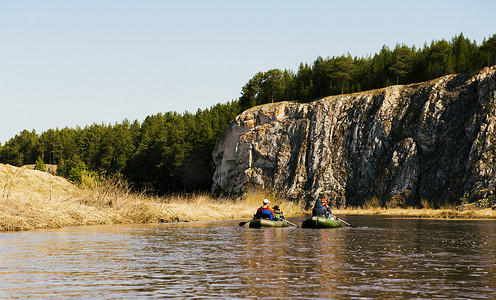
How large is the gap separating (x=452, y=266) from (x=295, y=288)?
7.21m

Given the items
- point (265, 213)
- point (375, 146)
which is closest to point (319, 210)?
point (265, 213)

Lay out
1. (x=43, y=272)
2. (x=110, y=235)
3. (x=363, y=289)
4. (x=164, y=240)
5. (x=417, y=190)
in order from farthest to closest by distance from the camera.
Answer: (x=417, y=190)
(x=110, y=235)
(x=164, y=240)
(x=43, y=272)
(x=363, y=289)

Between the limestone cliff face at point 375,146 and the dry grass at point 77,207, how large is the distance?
110 ft

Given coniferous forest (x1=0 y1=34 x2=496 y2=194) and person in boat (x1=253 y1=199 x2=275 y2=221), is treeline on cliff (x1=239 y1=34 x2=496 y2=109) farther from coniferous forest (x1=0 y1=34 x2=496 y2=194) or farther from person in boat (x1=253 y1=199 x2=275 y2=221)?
person in boat (x1=253 y1=199 x2=275 y2=221)

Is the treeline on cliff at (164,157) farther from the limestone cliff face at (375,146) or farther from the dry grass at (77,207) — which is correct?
the dry grass at (77,207)

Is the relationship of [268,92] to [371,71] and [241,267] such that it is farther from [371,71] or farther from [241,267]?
[241,267]

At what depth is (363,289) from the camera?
1347 centimetres

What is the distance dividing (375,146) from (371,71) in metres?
26.2

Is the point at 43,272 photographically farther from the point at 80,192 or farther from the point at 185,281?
the point at 80,192

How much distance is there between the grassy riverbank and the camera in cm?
3397

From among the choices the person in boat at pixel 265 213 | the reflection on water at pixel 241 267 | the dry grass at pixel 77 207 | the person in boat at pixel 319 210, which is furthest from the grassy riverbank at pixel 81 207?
the person in boat at pixel 319 210

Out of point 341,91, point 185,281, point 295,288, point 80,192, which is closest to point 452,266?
point 295,288

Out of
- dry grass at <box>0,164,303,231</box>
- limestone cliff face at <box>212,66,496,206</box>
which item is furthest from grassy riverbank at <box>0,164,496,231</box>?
limestone cliff face at <box>212,66,496,206</box>

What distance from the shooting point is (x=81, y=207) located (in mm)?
39750
